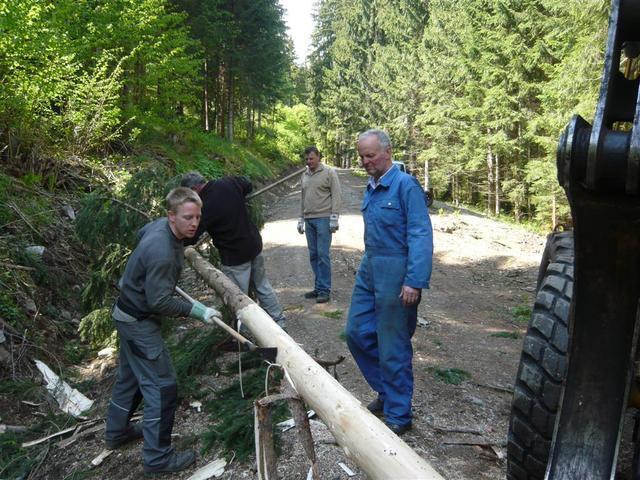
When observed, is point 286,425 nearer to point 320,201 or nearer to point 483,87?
point 320,201

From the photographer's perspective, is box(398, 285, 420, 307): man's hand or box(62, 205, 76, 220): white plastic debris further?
box(62, 205, 76, 220): white plastic debris

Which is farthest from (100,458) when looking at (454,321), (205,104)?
(205,104)

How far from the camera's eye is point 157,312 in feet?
12.9

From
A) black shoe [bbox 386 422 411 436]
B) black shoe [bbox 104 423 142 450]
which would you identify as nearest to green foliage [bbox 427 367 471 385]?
black shoe [bbox 386 422 411 436]

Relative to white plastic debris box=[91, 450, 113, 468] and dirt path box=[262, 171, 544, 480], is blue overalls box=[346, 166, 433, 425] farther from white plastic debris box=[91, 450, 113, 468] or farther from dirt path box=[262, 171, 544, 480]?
white plastic debris box=[91, 450, 113, 468]

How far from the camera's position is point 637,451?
2.26m

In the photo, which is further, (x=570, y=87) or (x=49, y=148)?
(x=570, y=87)

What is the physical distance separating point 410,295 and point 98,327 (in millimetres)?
4145

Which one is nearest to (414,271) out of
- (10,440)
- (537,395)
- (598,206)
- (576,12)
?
(537,395)

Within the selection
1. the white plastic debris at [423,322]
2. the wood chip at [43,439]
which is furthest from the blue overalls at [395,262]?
the white plastic debris at [423,322]

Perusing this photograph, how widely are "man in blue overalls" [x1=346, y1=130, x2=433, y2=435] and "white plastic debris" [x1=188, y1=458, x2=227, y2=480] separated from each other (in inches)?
52.6

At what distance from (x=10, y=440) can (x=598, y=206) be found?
5448mm

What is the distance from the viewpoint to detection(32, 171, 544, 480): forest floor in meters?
3.87

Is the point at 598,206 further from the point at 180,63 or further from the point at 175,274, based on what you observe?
the point at 180,63
